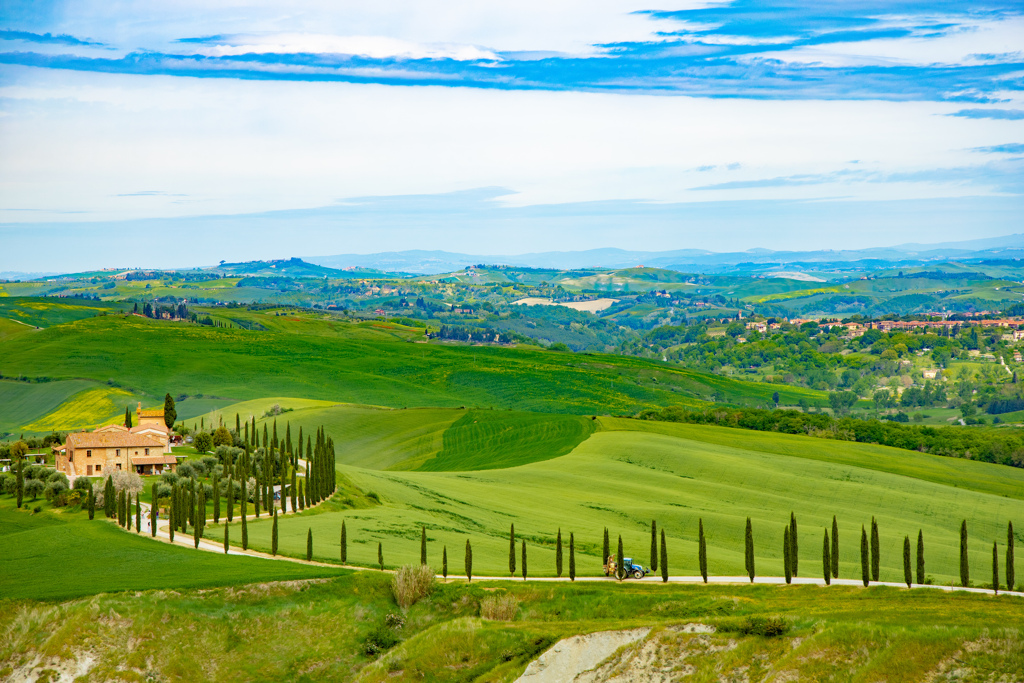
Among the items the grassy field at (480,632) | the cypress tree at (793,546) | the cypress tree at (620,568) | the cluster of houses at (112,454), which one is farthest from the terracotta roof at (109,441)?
the cypress tree at (793,546)

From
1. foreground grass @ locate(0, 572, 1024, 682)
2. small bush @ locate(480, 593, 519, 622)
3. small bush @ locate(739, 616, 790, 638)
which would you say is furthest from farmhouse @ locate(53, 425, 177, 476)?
small bush @ locate(739, 616, 790, 638)

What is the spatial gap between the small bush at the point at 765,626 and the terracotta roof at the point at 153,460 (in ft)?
185

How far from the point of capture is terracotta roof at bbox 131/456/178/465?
7419 centimetres

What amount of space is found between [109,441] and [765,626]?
59059 mm

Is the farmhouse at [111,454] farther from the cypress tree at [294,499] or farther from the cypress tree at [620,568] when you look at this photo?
the cypress tree at [620,568]

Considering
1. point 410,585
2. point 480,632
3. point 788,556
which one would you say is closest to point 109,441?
point 410,585

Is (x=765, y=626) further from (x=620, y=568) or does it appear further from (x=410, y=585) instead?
(x=410, y=585)

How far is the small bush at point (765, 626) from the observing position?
3397cm

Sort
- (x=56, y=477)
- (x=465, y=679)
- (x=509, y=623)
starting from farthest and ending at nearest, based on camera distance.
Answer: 1. (x=56, y=477)
2. (x=509, y=623)
3. (x=465, y=679)

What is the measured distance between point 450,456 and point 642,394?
9744 centimetres

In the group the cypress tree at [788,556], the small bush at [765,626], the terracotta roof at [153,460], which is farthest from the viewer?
the terracotta roof at [153,460]

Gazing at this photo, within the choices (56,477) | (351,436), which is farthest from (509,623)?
(351,436)

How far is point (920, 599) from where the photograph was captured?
139ft

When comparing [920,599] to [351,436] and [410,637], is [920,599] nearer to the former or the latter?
[410,637]
